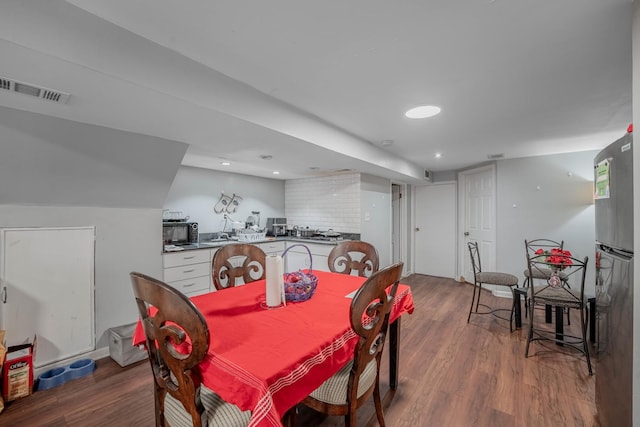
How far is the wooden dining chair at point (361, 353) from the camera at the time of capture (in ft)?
3.57

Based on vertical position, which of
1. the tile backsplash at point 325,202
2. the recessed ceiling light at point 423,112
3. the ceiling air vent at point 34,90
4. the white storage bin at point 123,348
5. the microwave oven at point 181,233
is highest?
the recessed ceiling light at point 423,112

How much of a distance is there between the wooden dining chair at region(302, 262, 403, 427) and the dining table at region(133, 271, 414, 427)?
0.23 feet

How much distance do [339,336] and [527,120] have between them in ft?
8.64

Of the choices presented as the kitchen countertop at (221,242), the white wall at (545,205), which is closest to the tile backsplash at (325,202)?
the kitchen countertop at (221,242)

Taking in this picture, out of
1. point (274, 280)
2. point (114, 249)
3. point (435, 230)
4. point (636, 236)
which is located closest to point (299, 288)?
point (274, 280)

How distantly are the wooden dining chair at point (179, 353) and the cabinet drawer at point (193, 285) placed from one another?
7.03 feet

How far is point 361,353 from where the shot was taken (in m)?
1.19

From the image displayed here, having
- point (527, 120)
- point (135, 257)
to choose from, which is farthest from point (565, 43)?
point (135, 257)

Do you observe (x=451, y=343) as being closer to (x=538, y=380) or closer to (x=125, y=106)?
(x=538, y=380)

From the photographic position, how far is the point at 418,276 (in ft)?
18.1

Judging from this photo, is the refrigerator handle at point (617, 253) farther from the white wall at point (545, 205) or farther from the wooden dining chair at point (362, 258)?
the white wall at point (545, 205)

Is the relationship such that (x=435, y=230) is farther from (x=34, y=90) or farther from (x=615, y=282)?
(x=34, y=90)

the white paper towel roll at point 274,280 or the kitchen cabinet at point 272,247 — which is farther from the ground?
the white paper towel roll at point 274,280

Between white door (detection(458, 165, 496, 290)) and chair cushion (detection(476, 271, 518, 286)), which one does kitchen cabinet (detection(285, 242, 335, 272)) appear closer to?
chair cushion (detection(476, 271, 518, 286))
